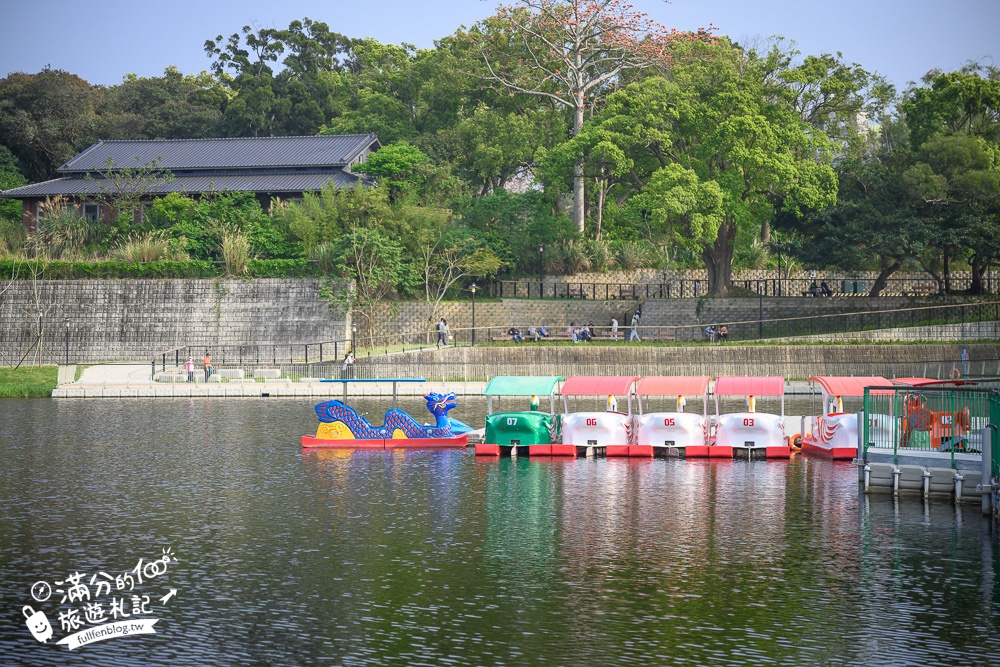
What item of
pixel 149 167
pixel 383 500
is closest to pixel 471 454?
pixel 383 500

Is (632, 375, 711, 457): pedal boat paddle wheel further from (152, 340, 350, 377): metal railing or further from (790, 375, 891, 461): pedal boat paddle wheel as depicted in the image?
Result: (152, 340, 350, 377): metal railing

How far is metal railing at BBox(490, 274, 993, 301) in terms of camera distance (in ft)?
198

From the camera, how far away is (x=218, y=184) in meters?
69.1

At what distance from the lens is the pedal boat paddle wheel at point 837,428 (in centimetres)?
3041

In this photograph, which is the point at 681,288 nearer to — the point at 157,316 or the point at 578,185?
the point at 578,185

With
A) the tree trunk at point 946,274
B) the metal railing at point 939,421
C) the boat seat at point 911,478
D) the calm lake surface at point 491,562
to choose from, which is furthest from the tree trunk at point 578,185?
the boat seat at point 911,478

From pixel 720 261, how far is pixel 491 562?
1776 inches

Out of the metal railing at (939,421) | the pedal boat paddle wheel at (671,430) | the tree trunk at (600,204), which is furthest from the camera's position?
the tree trunk at (600,204)

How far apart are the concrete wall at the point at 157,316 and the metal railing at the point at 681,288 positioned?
11.3 meters

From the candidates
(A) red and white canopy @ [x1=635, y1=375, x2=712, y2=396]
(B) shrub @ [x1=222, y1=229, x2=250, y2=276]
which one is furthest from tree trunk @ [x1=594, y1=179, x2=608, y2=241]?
(A) red and white canopy @ [x1=635, y1=375, x2=712, y2=396]

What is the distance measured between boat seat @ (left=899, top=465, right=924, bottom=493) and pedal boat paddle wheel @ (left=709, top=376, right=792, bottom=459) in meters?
6.52

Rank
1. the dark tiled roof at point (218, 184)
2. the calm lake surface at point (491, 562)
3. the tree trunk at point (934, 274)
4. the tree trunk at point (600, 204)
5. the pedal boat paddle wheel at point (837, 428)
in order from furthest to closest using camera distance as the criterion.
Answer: the dark tiled roof at point (218, 184)
the tree trunk at point (600, 204)
the tree trunk at point (934, 274)
the pedal boat paddle wheel at point (837, 428)
the calm lake surface at point (491, 562)

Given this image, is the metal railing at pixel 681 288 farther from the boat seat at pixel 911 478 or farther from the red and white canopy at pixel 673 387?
the boat seat at pixel 911 478

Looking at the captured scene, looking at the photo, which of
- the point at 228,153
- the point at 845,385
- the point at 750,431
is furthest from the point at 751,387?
the point at 228,153
